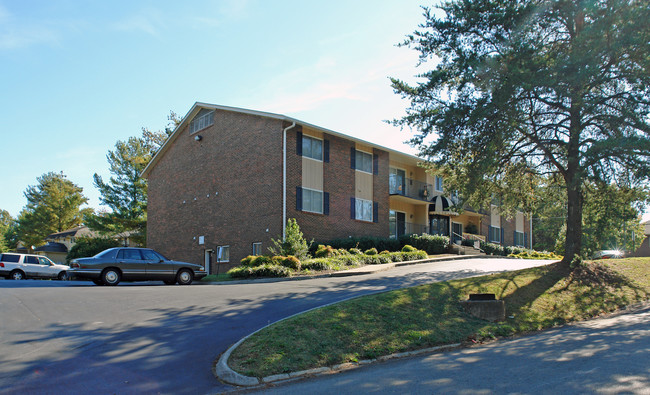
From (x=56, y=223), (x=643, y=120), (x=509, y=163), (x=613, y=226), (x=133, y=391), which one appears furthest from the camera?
(x=56, y=223)

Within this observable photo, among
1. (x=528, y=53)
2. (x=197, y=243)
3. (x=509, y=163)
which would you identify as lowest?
(x=197, y=243)

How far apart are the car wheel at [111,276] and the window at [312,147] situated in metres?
11.2

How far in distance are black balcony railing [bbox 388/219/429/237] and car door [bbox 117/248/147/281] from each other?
17301 millimetres

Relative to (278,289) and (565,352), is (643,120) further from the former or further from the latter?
(278,289)

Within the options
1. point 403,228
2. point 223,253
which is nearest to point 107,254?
point 223,253

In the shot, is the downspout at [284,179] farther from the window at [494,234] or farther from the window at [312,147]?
the window at [494,234]

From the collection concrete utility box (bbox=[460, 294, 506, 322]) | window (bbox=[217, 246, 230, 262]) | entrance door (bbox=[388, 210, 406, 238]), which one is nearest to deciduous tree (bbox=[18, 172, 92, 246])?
window (bbox=[217, 246, 230, 262])

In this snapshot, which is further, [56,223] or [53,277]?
[56,223]

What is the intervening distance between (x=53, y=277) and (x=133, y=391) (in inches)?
915

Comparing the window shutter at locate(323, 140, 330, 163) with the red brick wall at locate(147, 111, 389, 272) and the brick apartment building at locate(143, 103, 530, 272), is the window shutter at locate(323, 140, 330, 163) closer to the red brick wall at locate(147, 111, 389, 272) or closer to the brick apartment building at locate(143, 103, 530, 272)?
the brick apartment building at locate(143, 103, 530, 272)

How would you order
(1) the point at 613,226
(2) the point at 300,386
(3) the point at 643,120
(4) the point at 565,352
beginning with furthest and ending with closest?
(1) the point at 613,226, (3) the point at 643,120, (4) the point at 565,352, (2) the point at 300,386

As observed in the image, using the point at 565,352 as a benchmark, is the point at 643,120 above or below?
above

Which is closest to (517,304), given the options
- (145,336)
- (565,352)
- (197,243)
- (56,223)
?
(565,352)

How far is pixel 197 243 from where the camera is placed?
29406 millimetres
